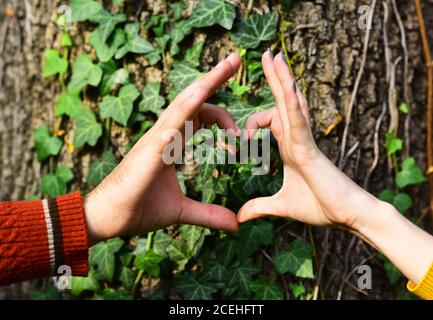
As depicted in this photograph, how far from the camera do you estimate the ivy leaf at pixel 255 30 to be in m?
1.80

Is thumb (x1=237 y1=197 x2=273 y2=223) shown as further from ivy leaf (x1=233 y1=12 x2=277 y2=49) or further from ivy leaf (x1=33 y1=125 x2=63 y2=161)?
ivy leaf (x1=33 y1=125 x2=63 y2=161)

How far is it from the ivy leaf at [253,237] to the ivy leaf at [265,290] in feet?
0.30

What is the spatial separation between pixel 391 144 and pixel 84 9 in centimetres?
102

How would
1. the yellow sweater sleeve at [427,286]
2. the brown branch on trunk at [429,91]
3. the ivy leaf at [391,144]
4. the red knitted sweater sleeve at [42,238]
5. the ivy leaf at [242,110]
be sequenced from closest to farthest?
the yellow sweater sleeve at [427,286] < the red knitted sweater sleeve at [42,238] < the ivy leaf at [242,110] < the ivy leaf at [391,144] < the brown branch on trunk at [429,91]

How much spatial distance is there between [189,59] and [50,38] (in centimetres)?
55

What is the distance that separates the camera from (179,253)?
6.11 feet

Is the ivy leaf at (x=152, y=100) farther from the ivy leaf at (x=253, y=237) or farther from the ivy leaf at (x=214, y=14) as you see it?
the ivy leaf at (x=253, y=237)

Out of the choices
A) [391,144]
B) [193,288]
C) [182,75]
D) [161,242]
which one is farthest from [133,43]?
[391,144]

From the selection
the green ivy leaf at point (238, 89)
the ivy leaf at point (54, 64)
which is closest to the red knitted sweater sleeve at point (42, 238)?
the green ivy leaf at point (238, 89)

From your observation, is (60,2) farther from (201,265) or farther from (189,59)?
(201,265)

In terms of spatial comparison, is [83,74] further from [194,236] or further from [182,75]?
[194,236]

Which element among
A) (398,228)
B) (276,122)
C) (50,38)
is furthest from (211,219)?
(50,38)

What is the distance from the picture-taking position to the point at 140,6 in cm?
191

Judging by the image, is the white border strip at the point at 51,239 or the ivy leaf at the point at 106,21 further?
the ivy leaf at the point at 106,21
